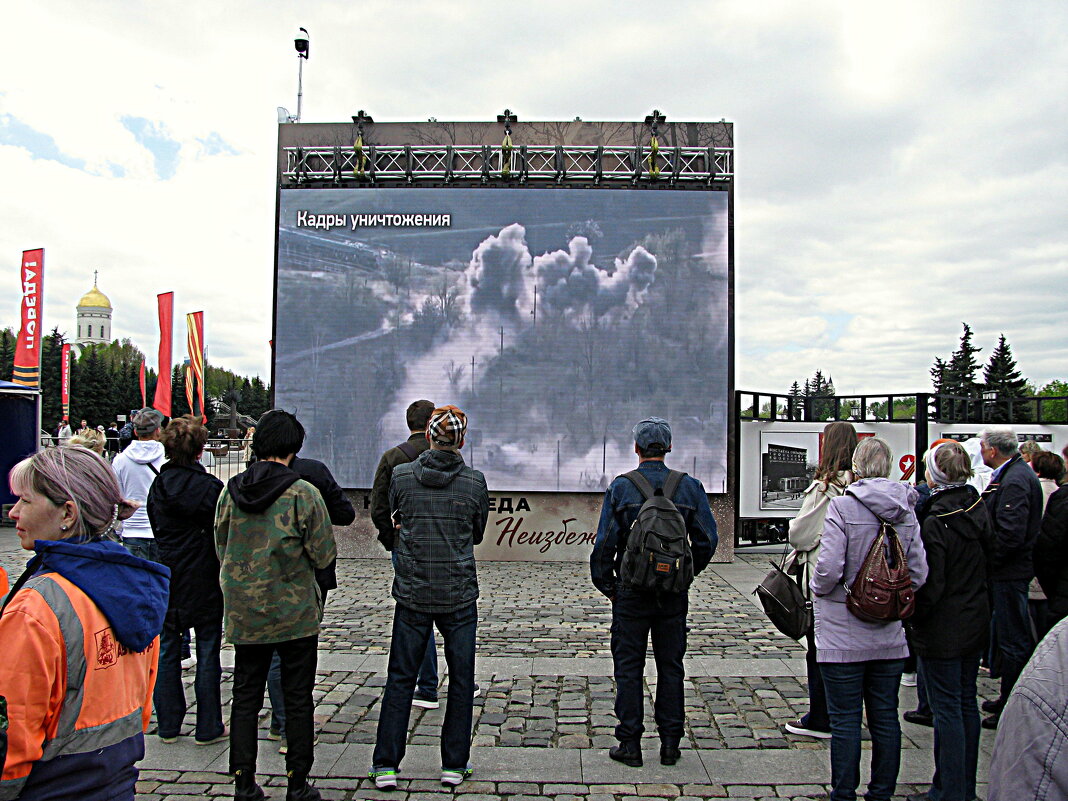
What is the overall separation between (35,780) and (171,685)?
3158 mm

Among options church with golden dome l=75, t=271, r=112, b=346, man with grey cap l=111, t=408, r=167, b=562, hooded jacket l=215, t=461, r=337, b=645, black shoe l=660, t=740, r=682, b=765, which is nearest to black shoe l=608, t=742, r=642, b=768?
black shoe l=660, t=740, r=682, b=765

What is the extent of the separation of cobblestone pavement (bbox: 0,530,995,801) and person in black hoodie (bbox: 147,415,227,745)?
22 cm

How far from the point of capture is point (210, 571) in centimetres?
499

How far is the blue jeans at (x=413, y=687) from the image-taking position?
4332 mm

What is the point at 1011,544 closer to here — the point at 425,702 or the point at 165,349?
the point at 425,702

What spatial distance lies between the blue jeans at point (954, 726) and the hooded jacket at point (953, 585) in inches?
3.8

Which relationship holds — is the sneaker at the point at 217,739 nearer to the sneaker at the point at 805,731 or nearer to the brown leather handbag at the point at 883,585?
the sneaker at the point at 805,731

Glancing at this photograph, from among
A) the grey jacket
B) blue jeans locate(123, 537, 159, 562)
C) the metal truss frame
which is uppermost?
the metal truss frame

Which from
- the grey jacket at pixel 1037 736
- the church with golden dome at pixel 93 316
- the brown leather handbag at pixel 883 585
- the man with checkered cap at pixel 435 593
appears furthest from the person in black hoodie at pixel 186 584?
the church with golden dome at pixel 93 316

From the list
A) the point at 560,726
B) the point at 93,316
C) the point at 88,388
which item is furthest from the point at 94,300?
the point at 560,726

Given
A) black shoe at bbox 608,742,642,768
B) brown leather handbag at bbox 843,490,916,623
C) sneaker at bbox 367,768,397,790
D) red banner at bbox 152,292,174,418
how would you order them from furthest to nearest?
1. red banner at bbox 152,292,174,418
2. black shoe at bbox 608,742,642,768
3. sneaker at bbox 367,768,397,790
4. brown leather handbag at bbox 843,490,916,623

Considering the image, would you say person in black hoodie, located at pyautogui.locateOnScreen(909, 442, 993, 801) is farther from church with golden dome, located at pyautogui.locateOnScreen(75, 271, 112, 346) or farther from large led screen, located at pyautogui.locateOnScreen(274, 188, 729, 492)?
church with golden dome, located at pyautogui.locateOnScreen(75, 271, 112, 346)

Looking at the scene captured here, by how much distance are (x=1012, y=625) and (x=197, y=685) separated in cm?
552

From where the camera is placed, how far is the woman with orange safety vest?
2035 mm
